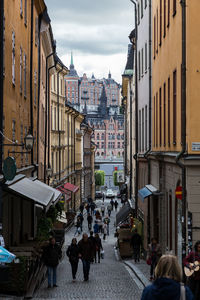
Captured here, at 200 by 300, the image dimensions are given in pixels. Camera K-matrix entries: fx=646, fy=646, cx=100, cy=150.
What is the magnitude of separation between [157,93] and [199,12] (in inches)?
370

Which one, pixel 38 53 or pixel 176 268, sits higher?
pixel 38 53

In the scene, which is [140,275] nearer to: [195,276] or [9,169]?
[9,169]

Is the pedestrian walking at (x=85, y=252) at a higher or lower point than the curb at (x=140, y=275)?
higher

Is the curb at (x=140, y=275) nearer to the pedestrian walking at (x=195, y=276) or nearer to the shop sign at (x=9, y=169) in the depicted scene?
the shop sign at (x=9, y=169)

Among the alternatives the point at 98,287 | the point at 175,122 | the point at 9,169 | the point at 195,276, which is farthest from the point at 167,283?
the point at 175,122

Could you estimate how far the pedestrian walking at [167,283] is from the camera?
5.16 metres

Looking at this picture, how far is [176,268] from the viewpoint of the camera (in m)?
5.18

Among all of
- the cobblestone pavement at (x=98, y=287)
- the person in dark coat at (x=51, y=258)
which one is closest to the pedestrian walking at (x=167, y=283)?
the cobblestone pavement at (x=98, y=287)

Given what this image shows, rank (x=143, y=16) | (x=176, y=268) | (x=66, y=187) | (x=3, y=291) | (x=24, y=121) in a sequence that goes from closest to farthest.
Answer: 1. (x=176, y=268)
2. (x=3, y=291)
3. (x=24, y=121)
4. (x=143, y=16)
5. (x=66, y=187)

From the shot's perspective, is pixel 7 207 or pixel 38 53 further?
pixel 38 53

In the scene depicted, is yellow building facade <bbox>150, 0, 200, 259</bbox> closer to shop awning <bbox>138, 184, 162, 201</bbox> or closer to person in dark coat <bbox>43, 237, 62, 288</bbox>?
shop awning <bbox>138, 184, 162, 201</bbox>

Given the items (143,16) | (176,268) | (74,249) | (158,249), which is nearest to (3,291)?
(74,249)

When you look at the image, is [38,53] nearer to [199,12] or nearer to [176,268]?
[199,12]

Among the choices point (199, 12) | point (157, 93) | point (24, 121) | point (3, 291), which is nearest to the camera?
point (3, 291)
